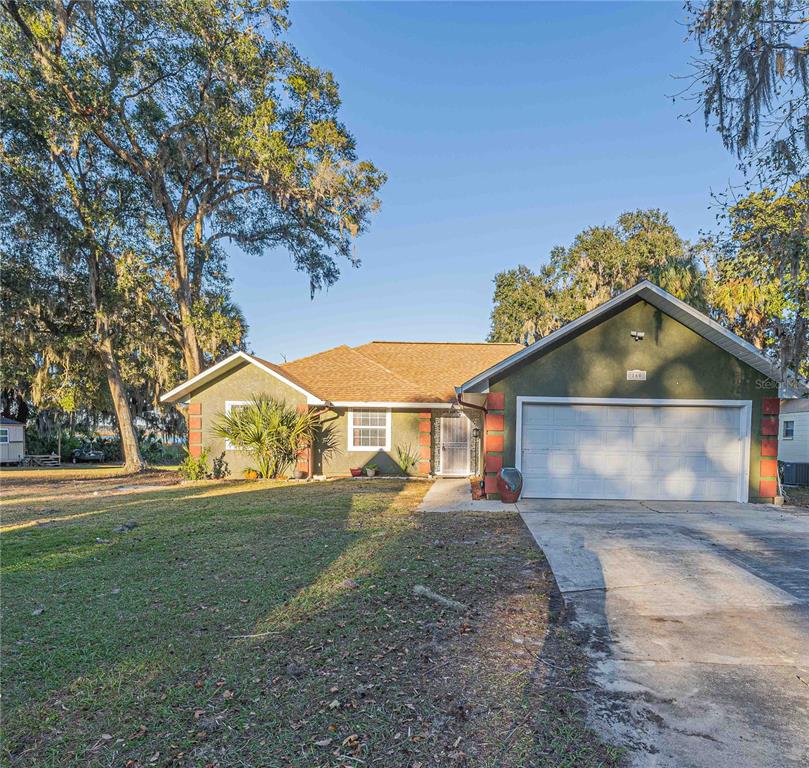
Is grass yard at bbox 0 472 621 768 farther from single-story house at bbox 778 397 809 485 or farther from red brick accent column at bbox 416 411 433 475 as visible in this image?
single-story house at bbox 778 397 809 485

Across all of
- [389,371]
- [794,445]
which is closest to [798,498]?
[794,445]

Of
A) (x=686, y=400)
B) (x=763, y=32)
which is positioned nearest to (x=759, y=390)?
(x=686, y=400)

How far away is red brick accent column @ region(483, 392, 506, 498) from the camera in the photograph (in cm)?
1083

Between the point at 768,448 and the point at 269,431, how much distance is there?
1285cm

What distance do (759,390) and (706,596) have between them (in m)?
7.58

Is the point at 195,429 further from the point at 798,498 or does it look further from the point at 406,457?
the point at 798,498

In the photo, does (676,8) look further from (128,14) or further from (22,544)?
(128,14)

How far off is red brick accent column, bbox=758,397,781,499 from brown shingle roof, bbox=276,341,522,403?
808 centimetres

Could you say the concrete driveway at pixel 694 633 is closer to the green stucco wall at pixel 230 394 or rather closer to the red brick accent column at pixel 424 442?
the red brick accent column at pixel 424 442

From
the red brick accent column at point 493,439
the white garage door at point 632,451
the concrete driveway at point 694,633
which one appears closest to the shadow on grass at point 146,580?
the concrete driveway at point 694,633

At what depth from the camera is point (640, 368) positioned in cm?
1079

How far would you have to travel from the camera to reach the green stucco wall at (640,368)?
35.0 ft

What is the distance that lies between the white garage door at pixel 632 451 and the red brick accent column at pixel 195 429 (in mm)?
10616

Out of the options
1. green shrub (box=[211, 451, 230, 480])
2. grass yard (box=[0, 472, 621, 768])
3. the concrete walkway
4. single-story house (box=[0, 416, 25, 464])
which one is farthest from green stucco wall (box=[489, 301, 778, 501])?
single-story house (box=[0, 416, 25, 464])
